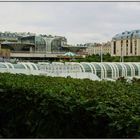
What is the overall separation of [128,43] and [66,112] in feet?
310

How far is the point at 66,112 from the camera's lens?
468 centimetres

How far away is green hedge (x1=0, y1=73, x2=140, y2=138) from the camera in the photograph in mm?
3838

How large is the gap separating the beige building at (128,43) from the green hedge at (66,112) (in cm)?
8909

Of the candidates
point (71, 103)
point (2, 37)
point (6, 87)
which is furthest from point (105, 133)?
point (2, 37)

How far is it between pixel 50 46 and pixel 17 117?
9357cm

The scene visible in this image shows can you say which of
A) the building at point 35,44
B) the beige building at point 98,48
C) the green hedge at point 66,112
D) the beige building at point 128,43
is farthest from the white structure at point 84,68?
the beige building at point 98,48

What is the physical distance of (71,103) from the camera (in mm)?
→ 4613

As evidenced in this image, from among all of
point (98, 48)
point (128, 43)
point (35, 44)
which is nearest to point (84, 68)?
point (35, 44)

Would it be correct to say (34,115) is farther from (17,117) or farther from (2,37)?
(2,37)

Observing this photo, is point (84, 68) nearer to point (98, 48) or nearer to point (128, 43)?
point (128, 43)

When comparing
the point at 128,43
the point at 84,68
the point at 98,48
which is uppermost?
the point at 128,43

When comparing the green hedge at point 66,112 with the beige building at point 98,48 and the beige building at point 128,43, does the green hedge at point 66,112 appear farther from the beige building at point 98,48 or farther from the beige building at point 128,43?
the beige building at point 98,48

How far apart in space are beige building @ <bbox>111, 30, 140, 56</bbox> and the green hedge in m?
89.1

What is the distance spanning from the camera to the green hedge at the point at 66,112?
12.6ft
